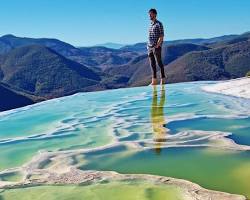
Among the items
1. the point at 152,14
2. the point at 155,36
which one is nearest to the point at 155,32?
the point at 155,36

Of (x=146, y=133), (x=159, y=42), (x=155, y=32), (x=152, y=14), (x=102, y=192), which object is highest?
(x=152, y=14)

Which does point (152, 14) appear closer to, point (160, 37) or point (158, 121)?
point (160, 37)

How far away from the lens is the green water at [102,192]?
429cm

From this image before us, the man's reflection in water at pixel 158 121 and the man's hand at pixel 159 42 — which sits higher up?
the man's hand at pixel 159 42

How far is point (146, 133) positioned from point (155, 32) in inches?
217

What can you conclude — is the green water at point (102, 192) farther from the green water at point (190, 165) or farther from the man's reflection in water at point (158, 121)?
the man's reflection in water at point (158, 121)

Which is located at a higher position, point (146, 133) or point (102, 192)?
point (146, 133)

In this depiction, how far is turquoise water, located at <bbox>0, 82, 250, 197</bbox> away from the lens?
5.10m

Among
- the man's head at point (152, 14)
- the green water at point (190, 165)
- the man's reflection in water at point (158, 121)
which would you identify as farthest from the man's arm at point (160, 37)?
the green water at point (190, 165)

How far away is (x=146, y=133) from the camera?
23.6 feet

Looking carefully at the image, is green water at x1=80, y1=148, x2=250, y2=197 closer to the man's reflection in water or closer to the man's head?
the man's reflection in water

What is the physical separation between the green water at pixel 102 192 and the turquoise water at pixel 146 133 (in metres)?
0.43

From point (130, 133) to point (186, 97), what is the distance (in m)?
4.98

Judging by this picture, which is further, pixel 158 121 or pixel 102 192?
pixel 158 121
